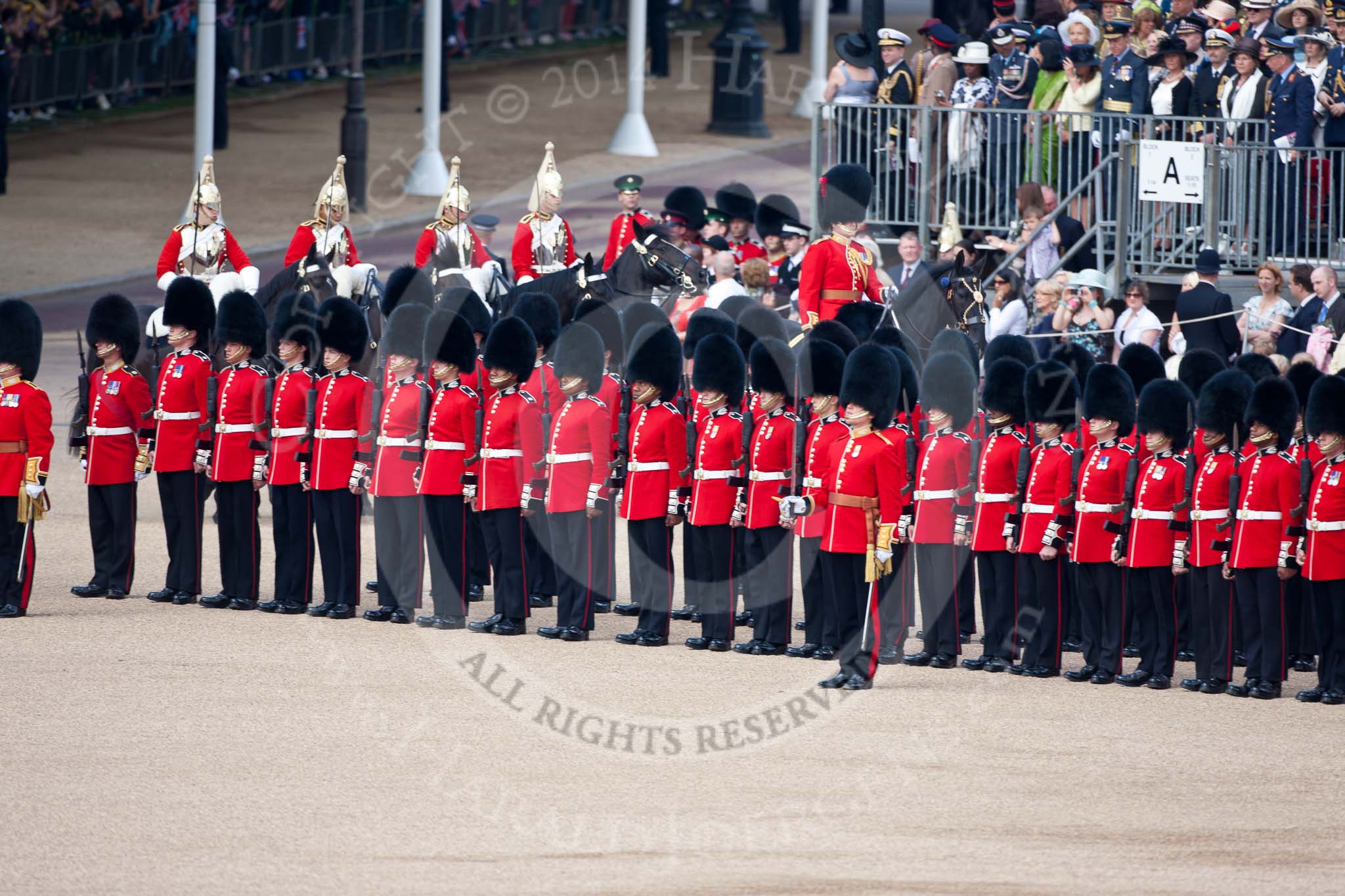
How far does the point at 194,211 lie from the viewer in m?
12.0

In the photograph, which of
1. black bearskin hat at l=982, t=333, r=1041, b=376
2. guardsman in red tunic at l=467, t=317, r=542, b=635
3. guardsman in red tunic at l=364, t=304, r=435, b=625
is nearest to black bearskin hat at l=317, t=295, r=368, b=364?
guardsman in red tunic at l=364, t=304, r=435, b=625

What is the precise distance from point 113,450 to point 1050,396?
4066 millimetres

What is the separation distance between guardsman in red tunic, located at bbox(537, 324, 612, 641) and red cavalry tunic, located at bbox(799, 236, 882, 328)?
169 centimetres

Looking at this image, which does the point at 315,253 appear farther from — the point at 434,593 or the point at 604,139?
the point at 604,139

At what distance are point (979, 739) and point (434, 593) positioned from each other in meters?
2.81

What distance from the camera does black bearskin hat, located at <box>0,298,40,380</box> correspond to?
9.70 metres

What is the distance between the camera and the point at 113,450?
10.0 meters

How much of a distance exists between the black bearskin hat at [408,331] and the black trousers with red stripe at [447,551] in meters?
0.64

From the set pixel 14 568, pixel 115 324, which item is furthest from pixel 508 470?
pixel 14 568

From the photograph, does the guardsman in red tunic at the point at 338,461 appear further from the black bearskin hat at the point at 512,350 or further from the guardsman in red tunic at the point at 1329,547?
the guardsman in red tunic at the point at 1329,547

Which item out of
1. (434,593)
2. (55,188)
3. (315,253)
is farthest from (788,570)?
(55,188)

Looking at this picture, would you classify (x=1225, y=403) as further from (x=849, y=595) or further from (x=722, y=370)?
(x=722, y=370)

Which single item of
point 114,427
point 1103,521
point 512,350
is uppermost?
point 512,350

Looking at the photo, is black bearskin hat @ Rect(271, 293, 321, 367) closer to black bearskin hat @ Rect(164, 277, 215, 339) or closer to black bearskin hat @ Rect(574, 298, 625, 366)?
black bearskin hat @ Rect(164, 277, 215, 339)
